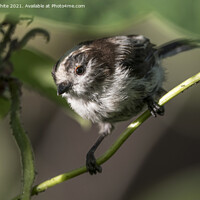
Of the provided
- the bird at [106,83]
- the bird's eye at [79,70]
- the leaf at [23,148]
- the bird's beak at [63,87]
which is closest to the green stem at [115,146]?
the leaf at [23,148]

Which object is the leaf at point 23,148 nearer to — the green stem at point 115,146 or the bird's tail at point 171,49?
the green stem at point 115,146

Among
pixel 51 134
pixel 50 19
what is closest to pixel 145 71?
pixel 50 19

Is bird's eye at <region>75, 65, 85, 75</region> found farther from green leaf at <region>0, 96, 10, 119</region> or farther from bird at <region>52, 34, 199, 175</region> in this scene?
green leaf at <region>0, 96, 10, 119</region>

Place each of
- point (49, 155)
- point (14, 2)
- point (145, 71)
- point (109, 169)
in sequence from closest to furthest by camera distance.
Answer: point (14, 2) → point (145, 71) → point (49, 155) → point (109, 169)

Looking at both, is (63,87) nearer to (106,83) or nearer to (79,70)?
(79,70)

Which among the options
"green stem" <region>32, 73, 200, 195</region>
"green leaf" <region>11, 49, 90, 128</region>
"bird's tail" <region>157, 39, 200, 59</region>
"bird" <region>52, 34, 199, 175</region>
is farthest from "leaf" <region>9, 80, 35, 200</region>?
"bird's tail" <region>157, 39, 200, 59</region>

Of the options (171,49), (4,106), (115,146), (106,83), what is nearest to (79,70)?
(106,83)

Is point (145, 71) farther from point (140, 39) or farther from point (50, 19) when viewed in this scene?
point (50, 19)
